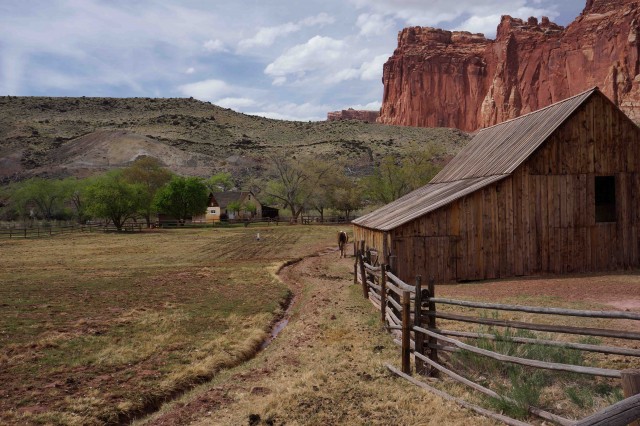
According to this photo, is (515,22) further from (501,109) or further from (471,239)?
(471,239)

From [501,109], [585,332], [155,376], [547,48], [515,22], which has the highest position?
[515,22]

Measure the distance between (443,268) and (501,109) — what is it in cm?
14550

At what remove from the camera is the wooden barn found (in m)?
18.0

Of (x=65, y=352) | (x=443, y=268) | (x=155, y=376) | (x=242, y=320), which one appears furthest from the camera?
(x=443, y=268)

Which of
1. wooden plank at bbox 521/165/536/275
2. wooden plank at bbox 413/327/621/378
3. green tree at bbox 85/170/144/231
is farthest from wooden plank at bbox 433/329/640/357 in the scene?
green tree at bbox 85/170/144/231

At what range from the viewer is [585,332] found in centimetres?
592

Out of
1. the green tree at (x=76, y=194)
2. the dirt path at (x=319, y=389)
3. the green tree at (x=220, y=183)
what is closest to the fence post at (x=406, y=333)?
the dirt path at (x=319, y=389)

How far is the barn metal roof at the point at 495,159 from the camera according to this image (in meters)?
18.6

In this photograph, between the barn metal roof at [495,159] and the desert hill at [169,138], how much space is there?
5559 cm

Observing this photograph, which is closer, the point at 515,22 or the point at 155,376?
the point at 155,376

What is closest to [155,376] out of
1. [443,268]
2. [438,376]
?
[438,376]

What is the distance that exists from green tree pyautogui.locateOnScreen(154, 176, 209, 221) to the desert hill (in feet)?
83.6

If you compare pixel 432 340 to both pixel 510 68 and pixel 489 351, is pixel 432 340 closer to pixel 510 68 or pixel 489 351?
pixel 489 351

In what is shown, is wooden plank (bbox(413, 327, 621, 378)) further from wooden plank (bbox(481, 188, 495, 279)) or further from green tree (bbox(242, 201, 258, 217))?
green tree (bbox(242, 201, 258, 217))
